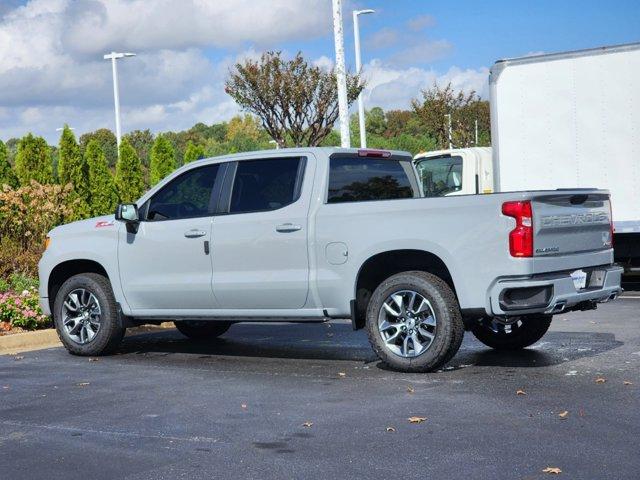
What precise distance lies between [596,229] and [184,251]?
388cm

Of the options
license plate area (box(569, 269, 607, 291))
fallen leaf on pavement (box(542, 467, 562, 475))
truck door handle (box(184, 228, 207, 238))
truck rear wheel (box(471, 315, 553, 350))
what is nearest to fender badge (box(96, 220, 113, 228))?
truck door handle (box(184, 228, 207, 238))

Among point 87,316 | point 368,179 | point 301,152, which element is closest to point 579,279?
point 368,179

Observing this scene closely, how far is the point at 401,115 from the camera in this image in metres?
106

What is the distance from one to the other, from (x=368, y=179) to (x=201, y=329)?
337 cm

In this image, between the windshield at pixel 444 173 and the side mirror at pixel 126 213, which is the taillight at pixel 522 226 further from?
the windshield at pixel 444 173

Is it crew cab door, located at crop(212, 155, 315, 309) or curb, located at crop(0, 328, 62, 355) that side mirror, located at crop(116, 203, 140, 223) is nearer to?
crew cab door, located at crop(212, 155, 315, 309)

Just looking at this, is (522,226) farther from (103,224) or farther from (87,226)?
(87,226)

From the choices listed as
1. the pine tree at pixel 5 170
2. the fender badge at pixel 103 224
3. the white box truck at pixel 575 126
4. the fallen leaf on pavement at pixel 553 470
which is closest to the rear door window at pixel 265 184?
the fender badge at pixel 103 224

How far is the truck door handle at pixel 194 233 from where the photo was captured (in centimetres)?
1004

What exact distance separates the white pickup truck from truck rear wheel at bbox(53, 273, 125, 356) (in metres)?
Result: 0.01

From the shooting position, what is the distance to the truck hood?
35.5 ft

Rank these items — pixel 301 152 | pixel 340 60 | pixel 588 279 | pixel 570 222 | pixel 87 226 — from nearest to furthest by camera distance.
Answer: pixel 570 222 < pixel 588 279 < pixel 301 152 < pixel 87 226 < pixel 340 60

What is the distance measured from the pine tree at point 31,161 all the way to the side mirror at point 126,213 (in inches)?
675

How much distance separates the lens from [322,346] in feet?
36.6
